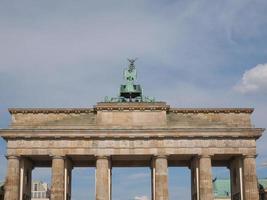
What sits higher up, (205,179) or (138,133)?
(138,133)

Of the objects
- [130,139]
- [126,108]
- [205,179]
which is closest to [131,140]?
[130,139]

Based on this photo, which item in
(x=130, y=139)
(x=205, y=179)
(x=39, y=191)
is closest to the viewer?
(x=205, y=179)

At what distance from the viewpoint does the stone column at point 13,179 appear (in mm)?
55125

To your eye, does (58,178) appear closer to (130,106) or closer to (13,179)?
(13,179)

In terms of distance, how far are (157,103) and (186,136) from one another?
16.6 ft

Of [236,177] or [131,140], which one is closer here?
[131,140]

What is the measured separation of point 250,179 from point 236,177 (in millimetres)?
4199

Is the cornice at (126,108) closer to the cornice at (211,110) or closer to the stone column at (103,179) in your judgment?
the cornice at (211,110)

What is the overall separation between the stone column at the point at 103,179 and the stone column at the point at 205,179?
9.83m

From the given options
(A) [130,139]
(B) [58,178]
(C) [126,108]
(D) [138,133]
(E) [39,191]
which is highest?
(C) [126,108]

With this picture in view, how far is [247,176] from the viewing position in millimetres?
55875

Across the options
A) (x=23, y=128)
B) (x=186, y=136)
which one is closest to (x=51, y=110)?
(x=23, y=128)

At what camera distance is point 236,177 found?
2356 inches

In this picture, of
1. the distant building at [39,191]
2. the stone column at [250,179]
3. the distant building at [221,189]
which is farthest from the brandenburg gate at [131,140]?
the distant building at [39,191]
